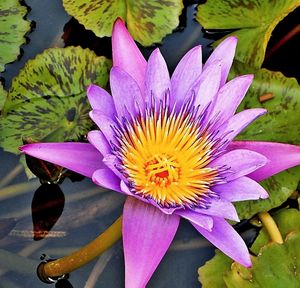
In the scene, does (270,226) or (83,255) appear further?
(270,226)

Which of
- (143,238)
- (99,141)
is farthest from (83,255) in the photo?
(99,141)

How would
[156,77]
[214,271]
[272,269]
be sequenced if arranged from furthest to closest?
[214,271]
[272,269]
[156,77]

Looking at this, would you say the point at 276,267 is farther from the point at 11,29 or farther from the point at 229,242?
the point at 11,29

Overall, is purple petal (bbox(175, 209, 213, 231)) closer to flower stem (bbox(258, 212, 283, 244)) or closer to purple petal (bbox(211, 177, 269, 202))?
purple petal (bbox(211, 177, 269, 202))

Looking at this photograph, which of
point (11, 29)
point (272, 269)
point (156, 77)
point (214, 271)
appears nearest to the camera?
point (156, 77)

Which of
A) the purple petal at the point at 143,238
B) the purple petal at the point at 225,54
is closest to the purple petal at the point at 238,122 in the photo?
the purple petal at the point at 225,54

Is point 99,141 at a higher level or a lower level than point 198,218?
higher

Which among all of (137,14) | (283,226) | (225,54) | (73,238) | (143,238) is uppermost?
(225,54)
